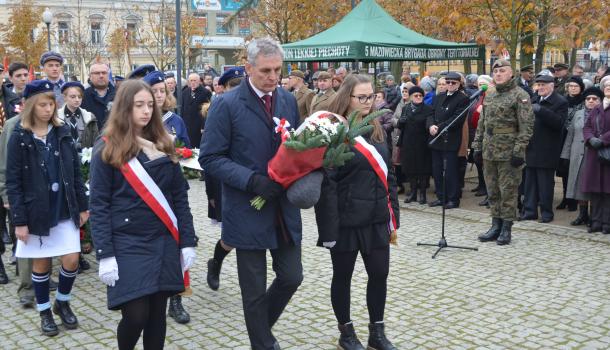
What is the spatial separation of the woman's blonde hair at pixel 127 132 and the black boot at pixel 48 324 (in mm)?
2183

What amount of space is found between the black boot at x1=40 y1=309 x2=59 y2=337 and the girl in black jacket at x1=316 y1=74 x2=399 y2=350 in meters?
2.34

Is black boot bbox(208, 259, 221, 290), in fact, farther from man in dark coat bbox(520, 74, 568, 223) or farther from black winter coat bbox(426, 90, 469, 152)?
man in dark coat bbox(520, 74, 568, 223)

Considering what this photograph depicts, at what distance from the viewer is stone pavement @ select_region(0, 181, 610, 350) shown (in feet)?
17.4

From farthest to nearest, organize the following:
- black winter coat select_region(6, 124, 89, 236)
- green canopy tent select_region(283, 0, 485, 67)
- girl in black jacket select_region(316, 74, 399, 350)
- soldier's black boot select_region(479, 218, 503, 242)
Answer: green canopy tent select_region(283, 0, 485, 67) < soldier's black boot select_region(479, 218, 503, 242) < black winter coat select_region(6, 124, 89, 236) < girl in black jacket select_region(316, 74, 399, 350)

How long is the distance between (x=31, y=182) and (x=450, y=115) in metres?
6.58

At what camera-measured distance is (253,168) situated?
4.20 m

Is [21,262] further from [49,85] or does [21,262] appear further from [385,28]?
[385,28]

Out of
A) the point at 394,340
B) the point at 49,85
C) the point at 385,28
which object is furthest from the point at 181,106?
the point at 394,340

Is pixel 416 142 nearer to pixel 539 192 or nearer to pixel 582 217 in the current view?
pixel 539 192

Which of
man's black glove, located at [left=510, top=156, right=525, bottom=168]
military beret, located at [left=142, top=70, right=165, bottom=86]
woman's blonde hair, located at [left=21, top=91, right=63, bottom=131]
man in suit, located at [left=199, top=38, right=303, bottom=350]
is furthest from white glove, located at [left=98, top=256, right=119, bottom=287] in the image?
man's black glove, located at [left=510, top=156, right=525, bottom=168]

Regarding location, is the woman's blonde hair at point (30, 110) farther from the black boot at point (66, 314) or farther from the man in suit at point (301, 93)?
the man in suit at point (301, 93)

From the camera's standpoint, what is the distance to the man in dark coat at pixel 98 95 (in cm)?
761

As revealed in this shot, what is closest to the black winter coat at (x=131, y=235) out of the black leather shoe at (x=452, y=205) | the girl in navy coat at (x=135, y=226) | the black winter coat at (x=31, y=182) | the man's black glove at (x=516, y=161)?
the girl in navy coat at (x=135, y=226)

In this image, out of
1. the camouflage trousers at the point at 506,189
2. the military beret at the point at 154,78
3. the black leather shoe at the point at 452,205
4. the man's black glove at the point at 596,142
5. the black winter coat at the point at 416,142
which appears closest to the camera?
the military beret at the point at 154,78
